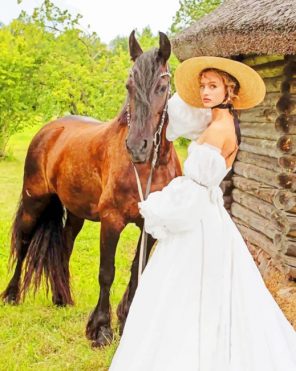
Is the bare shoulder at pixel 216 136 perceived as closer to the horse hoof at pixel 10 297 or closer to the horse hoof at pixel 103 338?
the horse hoof at pixel 103 338

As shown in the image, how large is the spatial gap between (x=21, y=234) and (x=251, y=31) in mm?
2910

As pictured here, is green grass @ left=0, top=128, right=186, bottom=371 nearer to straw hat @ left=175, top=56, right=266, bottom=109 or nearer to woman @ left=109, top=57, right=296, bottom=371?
woman @ left=109, top=57, right=296, bottom=371

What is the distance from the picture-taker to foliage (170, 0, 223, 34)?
23.4m

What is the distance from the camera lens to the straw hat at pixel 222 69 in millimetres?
3029

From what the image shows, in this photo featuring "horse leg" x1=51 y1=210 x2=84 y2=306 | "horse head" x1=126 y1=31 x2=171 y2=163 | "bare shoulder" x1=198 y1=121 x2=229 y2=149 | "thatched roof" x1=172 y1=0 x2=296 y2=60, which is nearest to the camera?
"bare shoulder" x1=198 y1=121 x2=229 y2=149

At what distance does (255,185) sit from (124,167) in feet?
11.6

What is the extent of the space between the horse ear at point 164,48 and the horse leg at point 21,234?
7.12ft

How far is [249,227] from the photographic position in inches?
295

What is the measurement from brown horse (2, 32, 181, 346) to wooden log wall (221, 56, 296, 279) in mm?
2167

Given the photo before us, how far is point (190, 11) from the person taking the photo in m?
23.7

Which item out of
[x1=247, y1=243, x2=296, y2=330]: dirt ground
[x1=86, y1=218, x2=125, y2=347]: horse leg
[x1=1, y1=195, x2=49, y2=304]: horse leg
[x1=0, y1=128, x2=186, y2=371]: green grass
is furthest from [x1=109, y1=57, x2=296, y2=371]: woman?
[x1=1, y1=195, x2=49, y2=304]: horse leg

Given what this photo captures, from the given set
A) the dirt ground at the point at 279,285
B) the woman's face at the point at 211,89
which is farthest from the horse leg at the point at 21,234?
the woman's face at the point at 211,89

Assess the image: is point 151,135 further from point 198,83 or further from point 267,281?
point 267,281

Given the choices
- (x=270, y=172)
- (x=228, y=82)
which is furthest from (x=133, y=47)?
(x=270, y=172)
